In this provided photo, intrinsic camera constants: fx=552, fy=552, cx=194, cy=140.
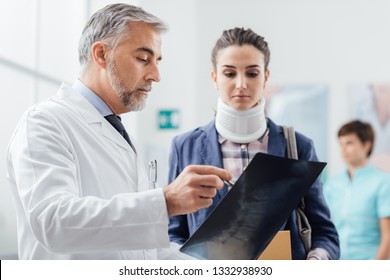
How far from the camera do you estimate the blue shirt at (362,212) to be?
1.93 meters

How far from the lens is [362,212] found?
197cm

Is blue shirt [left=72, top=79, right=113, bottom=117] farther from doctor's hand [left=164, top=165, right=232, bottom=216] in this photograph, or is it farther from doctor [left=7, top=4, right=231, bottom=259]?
doctor's hand [left=164, top=165, right=232, bottom=216]

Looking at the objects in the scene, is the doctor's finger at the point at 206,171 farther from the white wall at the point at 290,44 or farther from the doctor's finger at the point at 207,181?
the white wall at the point at 290,44

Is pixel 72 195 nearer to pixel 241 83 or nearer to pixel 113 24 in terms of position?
pixel 113 24

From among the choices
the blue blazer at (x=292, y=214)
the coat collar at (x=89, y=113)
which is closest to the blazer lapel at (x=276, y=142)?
the blue blazer at (x=292, y=214)

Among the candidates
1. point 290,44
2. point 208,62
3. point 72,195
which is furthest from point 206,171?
point 290,44

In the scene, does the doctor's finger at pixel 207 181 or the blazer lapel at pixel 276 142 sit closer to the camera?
the doctor's finger at pixel 207 181

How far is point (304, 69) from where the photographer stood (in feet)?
8.25

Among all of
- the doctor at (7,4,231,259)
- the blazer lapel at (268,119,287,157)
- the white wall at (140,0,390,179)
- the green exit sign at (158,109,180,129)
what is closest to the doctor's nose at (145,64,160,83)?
the doctor at (7,4,231,259)

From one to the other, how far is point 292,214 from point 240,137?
161mm

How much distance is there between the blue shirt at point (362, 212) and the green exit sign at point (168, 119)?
28.5 inches

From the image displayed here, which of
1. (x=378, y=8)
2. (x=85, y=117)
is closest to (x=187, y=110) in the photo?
(x=378, y=8)

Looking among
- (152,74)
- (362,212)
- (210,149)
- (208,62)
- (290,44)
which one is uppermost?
(290,44)
